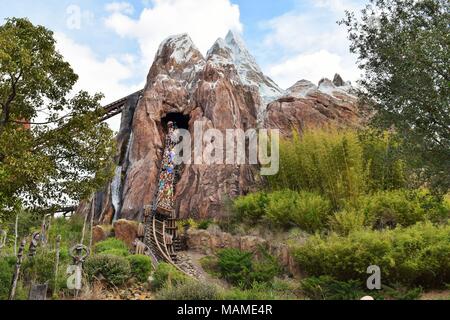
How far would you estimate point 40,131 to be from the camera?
759 centimetres

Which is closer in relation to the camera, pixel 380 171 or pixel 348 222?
pixel 348 222

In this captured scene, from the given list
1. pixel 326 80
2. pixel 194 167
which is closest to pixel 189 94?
pixel 194 167

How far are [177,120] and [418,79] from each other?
1161cm

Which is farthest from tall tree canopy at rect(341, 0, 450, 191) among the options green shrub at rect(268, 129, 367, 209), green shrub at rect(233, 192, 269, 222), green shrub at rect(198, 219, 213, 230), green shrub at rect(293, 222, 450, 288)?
green shrub at rect(198, 219, 213, 230)

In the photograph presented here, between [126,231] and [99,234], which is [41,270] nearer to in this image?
[126,231]

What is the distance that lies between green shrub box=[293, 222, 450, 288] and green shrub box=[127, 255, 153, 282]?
3.25 meters

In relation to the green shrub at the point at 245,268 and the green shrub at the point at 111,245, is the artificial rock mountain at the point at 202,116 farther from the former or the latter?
the green shrub at the point at 245,268

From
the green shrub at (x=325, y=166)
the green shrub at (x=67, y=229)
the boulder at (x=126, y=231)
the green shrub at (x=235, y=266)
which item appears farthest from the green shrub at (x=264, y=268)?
the green shrub at (x=67, y=229)

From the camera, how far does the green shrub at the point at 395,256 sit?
7863mm

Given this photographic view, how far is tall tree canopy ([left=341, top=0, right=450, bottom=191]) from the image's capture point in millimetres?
6809

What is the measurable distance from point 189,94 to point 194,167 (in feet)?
11.4

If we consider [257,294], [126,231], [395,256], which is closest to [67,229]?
[126,231]

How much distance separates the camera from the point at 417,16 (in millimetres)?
7652

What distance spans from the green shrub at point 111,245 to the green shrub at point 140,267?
104 inches
